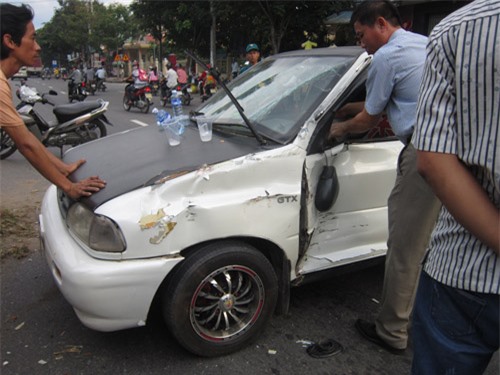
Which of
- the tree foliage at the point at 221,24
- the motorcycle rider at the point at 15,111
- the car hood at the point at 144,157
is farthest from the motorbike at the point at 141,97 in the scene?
the motorcycle rider at the point at 15,111

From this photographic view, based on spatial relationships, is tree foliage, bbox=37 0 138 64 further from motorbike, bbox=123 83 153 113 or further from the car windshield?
the car windshield

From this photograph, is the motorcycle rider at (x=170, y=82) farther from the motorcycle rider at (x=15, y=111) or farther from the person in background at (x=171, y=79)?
the motorcycle rider at (x=15, y=111)

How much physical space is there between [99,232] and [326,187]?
Result: 125 centimetres

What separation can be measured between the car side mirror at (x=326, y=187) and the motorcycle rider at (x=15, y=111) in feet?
3.92

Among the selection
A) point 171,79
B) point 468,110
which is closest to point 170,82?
point 171,79

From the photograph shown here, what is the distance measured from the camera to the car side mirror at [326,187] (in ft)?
8.00

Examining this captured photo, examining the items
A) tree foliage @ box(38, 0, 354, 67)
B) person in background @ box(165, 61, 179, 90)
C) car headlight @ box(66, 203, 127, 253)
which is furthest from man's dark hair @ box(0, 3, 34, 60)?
person in background @ box(165, 61, 179, 90)

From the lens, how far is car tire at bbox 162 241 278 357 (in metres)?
2.17

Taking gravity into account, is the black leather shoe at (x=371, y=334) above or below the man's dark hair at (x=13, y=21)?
below

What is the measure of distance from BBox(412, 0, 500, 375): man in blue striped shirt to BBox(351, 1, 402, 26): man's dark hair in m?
1.46

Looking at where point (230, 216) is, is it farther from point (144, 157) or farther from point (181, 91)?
point (181, 91)

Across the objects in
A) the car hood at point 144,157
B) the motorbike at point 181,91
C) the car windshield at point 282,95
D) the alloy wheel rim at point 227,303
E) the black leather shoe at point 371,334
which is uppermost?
the car windshield at point 282,95

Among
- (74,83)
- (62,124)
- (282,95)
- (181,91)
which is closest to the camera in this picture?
(282,95)

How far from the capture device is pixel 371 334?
2.59m
